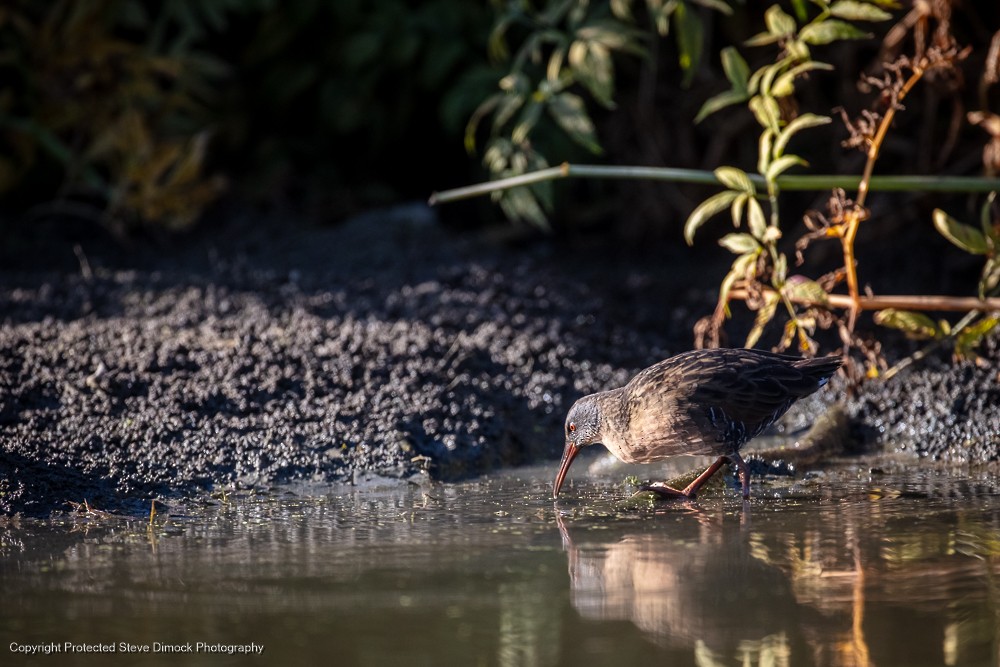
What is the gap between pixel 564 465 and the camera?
17.8 ft

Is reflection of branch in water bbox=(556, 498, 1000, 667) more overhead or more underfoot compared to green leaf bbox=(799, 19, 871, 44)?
more underfoot

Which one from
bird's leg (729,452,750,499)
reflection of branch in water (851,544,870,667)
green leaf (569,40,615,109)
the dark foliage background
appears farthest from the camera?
the dark foliage background

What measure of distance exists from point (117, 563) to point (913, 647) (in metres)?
2.70

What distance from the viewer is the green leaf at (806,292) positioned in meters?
5.46

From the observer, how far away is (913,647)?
10.4 ft

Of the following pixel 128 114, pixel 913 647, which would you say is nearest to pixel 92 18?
pixel 128 114

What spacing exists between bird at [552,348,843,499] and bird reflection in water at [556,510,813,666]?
883mm

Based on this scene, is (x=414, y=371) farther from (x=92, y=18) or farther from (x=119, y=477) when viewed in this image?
(x=92, y=18)

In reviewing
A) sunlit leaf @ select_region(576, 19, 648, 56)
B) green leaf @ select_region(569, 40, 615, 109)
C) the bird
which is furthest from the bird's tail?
sunlit leaf @ select_region(576, 19, 648, 56)

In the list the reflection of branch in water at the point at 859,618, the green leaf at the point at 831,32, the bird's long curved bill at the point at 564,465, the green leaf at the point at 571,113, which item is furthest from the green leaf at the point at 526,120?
the reflection of branch in water at the point at 859,618

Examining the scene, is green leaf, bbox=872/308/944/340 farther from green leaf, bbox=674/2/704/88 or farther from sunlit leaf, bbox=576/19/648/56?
sunlit leaf, bbox=576/19/648/56

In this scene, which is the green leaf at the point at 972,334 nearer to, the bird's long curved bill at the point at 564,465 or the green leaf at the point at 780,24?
the green leaf at the point at 780,24

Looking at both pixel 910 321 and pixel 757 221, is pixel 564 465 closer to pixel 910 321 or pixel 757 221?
pixel 757 221

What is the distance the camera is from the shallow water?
329 centimetres
